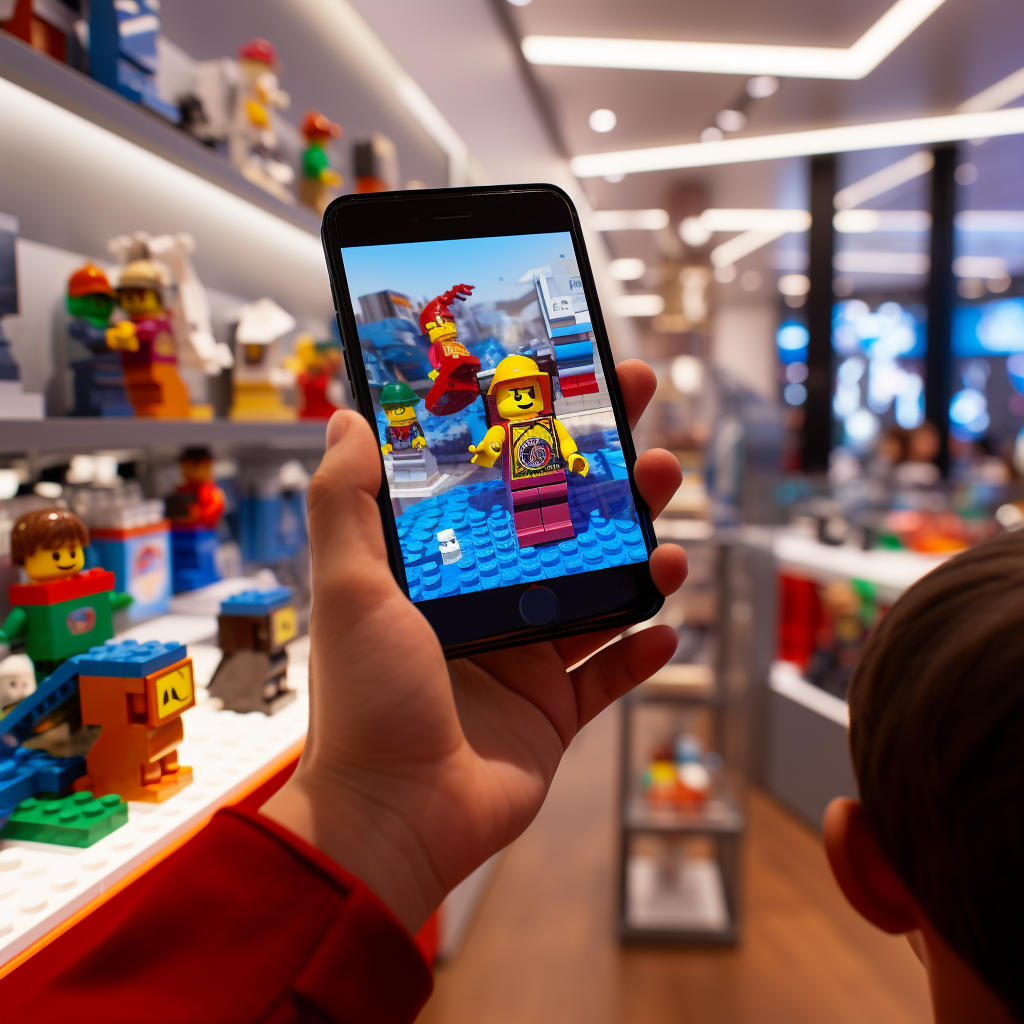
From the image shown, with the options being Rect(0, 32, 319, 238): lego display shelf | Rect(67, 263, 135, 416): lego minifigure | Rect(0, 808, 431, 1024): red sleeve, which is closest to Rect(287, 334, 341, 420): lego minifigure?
Rect(0, 32, 319, 238): lego display shelf

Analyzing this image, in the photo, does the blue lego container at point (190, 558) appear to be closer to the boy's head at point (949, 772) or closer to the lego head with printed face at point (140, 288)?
the lego head with printed face at point (140, 288)

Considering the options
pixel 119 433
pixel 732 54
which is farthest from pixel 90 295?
pixel 732 54

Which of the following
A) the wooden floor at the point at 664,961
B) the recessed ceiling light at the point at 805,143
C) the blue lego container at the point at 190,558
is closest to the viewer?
the blue lego container at the point at 190,558

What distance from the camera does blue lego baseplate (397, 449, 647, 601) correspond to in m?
0.56

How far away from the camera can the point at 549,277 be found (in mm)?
634

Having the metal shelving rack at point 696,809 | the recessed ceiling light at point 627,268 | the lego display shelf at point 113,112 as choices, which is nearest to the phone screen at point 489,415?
the lego display shelf at point 113,112

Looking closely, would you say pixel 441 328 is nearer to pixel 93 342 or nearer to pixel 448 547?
pixel 448 547

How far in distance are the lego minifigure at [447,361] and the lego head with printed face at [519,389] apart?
0.06ft

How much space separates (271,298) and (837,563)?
70.9 inches

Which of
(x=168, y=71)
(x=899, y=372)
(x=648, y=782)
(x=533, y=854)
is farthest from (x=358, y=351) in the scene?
(x=899, y=372)

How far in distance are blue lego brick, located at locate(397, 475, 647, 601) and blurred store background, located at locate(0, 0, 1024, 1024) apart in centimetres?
5

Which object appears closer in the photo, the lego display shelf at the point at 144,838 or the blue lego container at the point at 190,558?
the lego display shelf at the point at 144,838

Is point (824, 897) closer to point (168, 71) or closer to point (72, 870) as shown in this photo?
point (72, 870)

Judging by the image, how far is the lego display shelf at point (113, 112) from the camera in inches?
23.9
